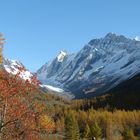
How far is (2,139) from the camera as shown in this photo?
34.9 m

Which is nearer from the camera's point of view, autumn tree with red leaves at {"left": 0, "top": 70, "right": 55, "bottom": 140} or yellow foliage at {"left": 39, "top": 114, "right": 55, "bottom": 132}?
autumn tree with red leaves at {"left": 0, "top": 70, "right": 55, "bottom": 140}

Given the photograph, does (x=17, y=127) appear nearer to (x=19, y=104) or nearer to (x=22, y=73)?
(x=19, y=104)

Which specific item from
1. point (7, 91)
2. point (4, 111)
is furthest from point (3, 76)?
point (4, 111)

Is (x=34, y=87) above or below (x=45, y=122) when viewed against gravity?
above

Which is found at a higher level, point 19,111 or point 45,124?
point 19,111

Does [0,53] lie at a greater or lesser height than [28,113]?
greater

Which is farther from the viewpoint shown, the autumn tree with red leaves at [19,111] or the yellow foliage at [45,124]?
the yellow foliage at [45,124]

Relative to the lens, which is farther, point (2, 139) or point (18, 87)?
point (2, 139)

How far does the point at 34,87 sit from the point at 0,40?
16.4 feet

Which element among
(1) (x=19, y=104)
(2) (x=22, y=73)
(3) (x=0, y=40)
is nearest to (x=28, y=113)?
(1) (x=19, y=104)

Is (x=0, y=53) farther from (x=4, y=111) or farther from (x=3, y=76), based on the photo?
(x=4, y=111)

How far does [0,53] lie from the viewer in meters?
32.7

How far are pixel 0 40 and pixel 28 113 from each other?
6.27 meters

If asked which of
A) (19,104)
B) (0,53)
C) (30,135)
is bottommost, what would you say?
(30,135)
